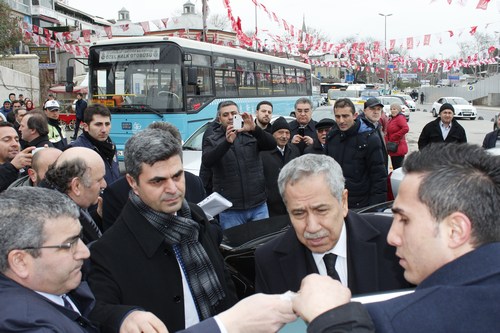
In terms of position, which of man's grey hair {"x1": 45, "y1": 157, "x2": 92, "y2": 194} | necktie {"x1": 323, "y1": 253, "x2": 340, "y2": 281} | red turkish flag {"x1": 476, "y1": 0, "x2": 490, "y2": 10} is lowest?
necktie {"x1": 323, "y1": 253, "x2": 340, "y2": 281}

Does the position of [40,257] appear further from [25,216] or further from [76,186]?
[76,186]

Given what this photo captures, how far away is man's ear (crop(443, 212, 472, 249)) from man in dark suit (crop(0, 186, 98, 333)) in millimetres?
1348

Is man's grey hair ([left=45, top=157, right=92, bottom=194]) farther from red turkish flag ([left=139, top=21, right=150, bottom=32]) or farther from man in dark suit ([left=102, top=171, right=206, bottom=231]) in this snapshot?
red turkish flag ([left=139, top=21, right=150, bottom=32])

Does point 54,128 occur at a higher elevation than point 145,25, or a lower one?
lower

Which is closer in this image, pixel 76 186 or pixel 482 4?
pixel 76 186

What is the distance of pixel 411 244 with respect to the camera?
4.75 ft

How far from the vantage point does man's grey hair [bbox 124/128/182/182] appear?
8.38ft

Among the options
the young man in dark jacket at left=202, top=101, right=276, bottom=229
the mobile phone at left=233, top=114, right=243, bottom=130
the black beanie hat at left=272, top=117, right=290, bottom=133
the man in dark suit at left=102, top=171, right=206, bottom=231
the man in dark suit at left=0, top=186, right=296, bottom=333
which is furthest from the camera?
the black beanie hat at left=272, top=117, right=290, bottom=133

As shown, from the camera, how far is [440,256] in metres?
1.37

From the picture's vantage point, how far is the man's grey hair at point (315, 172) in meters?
2.35

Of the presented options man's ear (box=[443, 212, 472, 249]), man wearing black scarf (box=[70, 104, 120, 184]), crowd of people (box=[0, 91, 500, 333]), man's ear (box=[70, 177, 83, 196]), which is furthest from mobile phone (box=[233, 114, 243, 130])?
man's ear (box=[443, 212, 472, 249])

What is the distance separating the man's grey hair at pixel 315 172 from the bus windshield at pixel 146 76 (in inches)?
350

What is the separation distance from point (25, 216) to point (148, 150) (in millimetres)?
897

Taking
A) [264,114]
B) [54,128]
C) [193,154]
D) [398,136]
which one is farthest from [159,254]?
[398,136]
